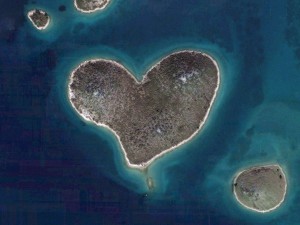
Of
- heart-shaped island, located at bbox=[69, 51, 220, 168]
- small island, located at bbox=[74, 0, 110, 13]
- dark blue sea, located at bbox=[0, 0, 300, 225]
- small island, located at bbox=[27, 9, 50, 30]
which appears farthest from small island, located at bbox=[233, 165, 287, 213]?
small island, located at bbox=[27, 9, 50, 30]

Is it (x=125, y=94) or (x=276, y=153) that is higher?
(x=125, y=94)

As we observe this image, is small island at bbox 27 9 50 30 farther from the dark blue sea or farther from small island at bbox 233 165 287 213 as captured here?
small island at bbox 233 165 287 213

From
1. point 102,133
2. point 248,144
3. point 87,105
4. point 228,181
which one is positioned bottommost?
point 228,181

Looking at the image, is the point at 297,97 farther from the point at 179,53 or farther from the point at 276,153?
the point at 179,53

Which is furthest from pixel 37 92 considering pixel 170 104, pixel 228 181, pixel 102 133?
pixel 228 181

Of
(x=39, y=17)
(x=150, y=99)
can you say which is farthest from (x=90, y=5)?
(x=150, y=99)
